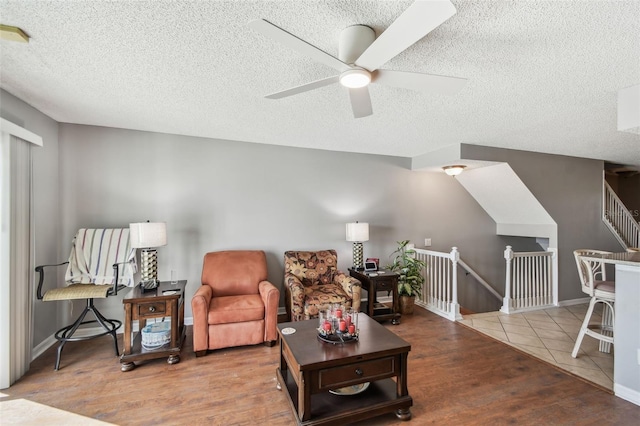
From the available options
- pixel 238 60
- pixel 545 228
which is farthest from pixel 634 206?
pixel 238 60

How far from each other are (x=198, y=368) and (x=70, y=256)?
73.2 inches

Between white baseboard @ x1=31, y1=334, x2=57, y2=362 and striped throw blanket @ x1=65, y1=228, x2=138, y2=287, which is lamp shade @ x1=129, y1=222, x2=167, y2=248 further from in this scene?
white baseboard @ x1=31, y1=334, x2=57, y2=362

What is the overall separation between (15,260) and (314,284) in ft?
9.72

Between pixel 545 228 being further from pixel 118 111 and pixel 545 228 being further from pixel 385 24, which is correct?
pixel 118 111

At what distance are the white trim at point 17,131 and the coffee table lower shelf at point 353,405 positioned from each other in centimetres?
301

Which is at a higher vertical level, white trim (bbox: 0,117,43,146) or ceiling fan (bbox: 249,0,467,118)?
ceiling fan (bbox: 249,0,467,118)

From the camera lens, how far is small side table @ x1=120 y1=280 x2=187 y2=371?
8.86 feet

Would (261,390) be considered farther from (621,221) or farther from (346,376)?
(621,221)

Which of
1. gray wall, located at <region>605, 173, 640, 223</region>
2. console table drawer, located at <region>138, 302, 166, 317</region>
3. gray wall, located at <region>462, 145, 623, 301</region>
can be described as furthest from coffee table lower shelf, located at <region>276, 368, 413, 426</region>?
gray wall, located at <region>605, 173, 640, 223</region>

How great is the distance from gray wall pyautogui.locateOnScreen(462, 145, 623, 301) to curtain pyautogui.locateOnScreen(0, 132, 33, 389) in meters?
5.54

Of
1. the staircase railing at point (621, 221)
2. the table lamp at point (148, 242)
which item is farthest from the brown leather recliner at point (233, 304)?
the staircase railing at point (621, 221)

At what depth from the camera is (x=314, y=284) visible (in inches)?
154

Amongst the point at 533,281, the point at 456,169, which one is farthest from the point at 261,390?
the point at 533,281

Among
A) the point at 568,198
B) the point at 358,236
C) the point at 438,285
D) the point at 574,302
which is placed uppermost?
the point at 568,198
